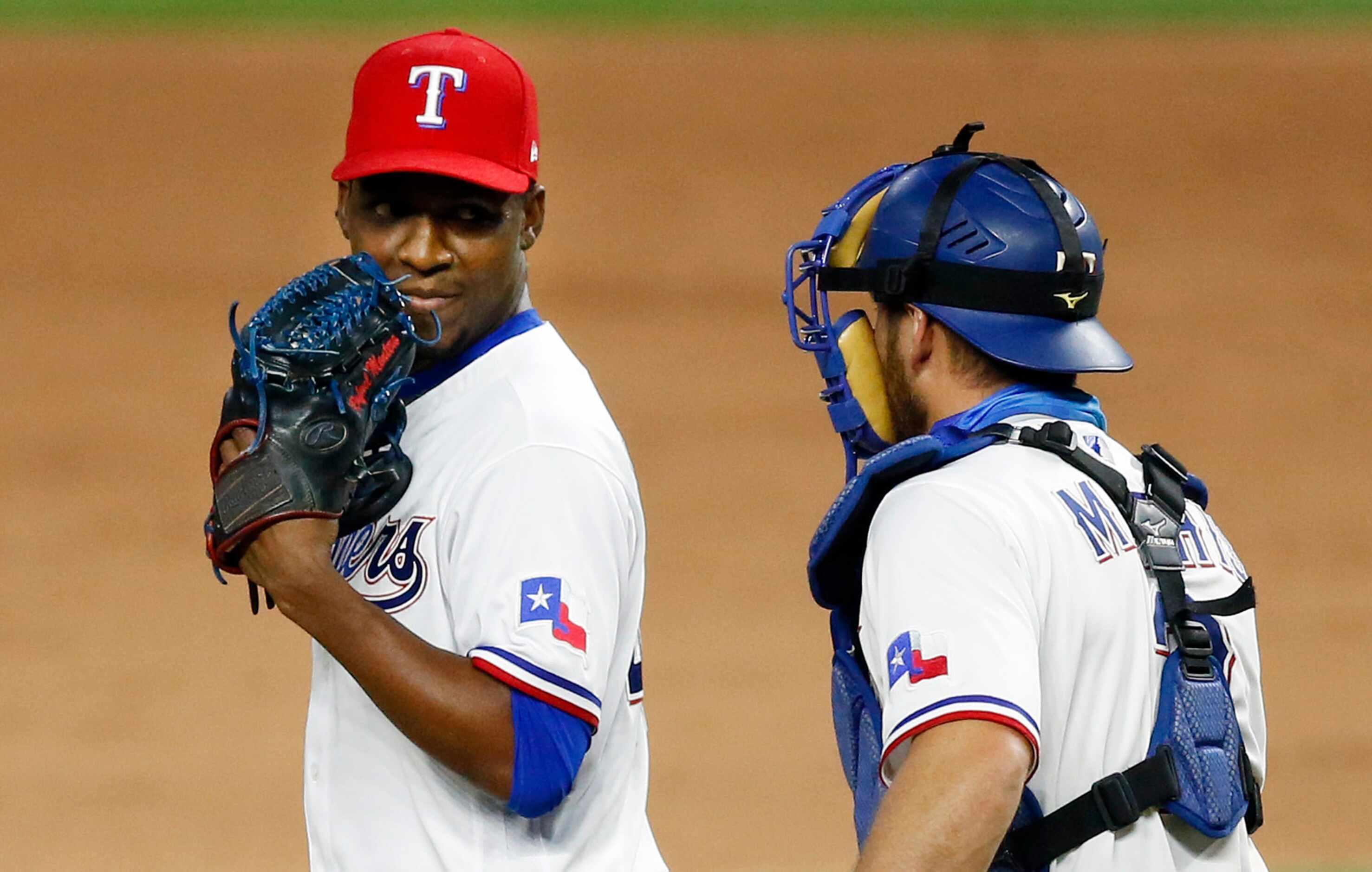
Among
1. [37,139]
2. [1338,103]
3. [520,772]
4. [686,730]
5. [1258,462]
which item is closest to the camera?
[520,772]

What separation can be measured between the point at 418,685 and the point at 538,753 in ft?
0.64

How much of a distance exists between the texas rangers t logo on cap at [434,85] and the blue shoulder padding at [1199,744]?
1.36m

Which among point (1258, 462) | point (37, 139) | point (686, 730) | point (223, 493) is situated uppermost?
point (37, 139)

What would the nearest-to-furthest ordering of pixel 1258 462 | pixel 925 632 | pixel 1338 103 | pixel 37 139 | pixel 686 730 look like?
1. pixel 925 632
2. pixel 686 730
3. pixel 1258 462
4. pixel 37 139
5. pixel 1338 103

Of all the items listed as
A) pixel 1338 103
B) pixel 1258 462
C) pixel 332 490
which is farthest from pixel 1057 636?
pixel 1338 103

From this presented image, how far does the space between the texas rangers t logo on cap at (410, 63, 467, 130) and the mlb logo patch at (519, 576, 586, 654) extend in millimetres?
763

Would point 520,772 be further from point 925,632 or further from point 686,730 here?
point 686,730

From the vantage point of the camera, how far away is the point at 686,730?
→ 22.2 ft

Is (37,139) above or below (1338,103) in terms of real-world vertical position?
below

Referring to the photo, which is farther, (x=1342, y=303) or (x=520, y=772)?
(x=1342, y=303)

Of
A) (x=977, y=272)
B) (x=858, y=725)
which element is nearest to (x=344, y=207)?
(x=977, y=272)

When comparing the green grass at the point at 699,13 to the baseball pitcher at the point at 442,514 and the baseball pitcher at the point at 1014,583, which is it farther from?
the baseball pitcher at the point at 1014,583

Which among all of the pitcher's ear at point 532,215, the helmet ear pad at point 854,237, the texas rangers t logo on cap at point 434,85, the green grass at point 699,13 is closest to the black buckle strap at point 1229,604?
the helmet ear pad at point 854,237

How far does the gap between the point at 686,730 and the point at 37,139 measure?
618 cm
